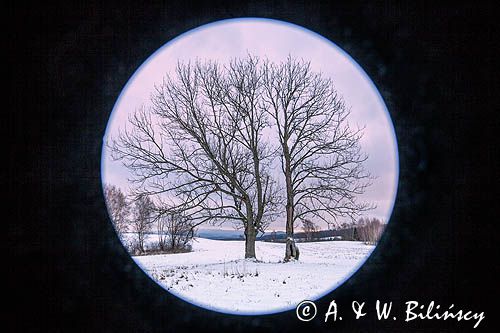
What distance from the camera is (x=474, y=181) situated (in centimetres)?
278

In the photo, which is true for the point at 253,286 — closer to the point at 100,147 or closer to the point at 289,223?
the point at 100,147

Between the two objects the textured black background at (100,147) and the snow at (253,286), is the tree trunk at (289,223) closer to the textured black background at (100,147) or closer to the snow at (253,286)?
the snow at (253,286)

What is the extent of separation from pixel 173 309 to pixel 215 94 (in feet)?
35.1

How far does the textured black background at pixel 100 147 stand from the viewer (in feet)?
9.09

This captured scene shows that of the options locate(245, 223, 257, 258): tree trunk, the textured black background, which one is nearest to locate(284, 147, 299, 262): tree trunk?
locate(245, 223, 257, 258): tree trunk

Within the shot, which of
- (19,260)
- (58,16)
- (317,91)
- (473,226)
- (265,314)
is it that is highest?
(317,91)

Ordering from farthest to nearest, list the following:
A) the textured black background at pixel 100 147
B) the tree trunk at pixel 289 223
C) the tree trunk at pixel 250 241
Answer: the tree trunk at pixel 250 241 < the tree trunk at pixel 289 223 < the textured black background at pixel 100 147

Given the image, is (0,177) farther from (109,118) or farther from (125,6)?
(125,6)

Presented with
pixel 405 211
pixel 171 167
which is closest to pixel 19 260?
pixel 405 211

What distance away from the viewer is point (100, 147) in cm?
299

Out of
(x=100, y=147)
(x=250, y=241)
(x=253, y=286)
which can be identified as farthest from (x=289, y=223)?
(x=100, y=147)

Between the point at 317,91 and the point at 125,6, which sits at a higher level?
the point at 317,91

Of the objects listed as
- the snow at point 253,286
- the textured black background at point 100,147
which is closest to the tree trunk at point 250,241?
the snow at point 253,286

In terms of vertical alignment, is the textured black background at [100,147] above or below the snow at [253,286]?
above
